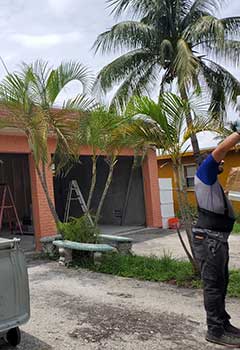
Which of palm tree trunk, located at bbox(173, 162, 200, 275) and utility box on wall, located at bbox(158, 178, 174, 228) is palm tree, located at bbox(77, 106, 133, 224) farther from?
utility box on wall, located at bbox(158, 178, 174, 228)

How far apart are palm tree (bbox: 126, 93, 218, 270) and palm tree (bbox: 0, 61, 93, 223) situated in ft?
6.93

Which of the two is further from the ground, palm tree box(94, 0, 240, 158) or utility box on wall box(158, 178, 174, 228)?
palm tree box(94, 0, 240, 158)

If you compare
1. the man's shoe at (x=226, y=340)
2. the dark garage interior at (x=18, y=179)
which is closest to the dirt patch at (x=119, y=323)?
the man's shoe at (x=226, y=340)

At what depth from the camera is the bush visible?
849 cm

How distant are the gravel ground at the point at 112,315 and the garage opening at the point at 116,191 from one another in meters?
7.47

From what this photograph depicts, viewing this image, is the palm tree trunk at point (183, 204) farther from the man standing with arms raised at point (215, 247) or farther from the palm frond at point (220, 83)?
the palm frond at point (220, 83)

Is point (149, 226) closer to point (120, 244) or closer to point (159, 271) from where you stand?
point (120, 244)

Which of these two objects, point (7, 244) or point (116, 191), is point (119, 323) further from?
point (116, 191)

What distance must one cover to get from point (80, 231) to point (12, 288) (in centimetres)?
463

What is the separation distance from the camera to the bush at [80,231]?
27.9ft

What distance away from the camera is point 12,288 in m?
3.89

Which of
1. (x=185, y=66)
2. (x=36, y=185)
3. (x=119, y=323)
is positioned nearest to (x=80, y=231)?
(x=36, y=185)

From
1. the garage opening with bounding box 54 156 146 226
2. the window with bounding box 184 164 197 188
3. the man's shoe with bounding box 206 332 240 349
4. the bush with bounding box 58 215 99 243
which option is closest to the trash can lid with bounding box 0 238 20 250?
the man's shoe with bounding box 206 332 240 349

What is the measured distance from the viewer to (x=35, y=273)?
25.6 feet
